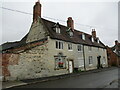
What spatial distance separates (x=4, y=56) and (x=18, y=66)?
1.98 m

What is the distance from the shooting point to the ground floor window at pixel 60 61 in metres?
18.6

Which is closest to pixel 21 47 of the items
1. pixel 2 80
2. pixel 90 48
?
pixel 2 80

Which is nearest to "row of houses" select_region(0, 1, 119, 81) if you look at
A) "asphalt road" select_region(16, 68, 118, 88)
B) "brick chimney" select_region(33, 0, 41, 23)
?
"brick chimney" select_region(33, 0, 41, 23)

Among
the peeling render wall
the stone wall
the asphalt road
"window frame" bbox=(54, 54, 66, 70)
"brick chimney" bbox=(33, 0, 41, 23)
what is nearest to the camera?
the asphalt road

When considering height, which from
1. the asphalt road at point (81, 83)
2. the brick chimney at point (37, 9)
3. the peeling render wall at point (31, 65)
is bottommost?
the asphalt road at point (81, 83)

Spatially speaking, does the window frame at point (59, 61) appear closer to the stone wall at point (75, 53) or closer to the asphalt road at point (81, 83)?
the stone wall at point (75, 53)

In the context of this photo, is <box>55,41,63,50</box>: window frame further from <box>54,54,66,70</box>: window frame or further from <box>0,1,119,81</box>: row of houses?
<box>54,54,66,70</box>: window frame

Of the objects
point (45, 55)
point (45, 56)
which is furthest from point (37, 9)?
point (45, 56)

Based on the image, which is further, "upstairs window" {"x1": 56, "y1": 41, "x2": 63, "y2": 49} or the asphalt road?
"upstairs window" {"x1": 56, "y1": 41, "x2": 63, "y2": 49}

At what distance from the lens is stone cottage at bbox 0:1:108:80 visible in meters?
13.6

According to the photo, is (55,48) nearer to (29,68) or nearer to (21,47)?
(29,68)

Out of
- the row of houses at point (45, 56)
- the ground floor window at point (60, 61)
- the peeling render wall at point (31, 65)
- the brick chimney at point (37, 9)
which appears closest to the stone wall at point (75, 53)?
the row of houses at point (45, 56)

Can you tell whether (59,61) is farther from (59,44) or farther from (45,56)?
(45,56)

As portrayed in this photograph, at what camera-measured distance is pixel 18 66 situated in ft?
→ 45.1
